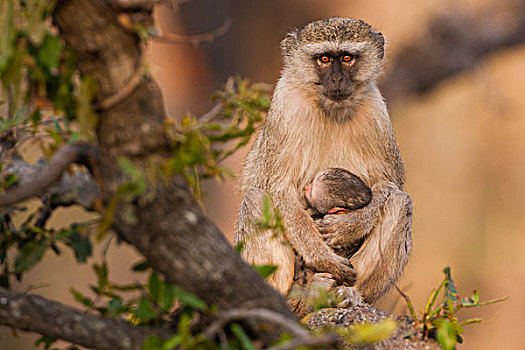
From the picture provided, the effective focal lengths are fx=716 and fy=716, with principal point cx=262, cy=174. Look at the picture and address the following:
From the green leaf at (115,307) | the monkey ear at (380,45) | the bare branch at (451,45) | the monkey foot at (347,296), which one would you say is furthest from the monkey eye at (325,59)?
the bare branch at (451,45)

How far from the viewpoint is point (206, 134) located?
1.71 meters

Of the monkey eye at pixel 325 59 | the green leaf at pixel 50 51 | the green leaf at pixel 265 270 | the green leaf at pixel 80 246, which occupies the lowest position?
the green leaf at pixel 80 246

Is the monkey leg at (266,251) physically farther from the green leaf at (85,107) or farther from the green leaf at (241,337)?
the green leaf at (85,107)

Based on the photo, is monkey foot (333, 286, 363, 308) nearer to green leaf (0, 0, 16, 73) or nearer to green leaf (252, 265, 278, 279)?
green leaf (252, 265, 278, 279)

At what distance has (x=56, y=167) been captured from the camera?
4.94ft

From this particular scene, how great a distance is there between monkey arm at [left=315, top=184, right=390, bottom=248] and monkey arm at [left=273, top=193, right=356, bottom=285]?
57 mm

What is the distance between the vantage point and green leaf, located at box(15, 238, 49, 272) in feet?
6.49

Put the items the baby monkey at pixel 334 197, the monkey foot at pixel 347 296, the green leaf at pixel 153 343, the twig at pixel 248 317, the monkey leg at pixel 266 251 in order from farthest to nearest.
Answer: the baby monkey at pixel 334 197 → the monkey leg at pixel 266 251 → the monkey foot at pixel 347 296 → the green leaf at pixel 153 343 → the twig at pixel 248 317

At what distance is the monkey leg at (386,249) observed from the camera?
132 inches

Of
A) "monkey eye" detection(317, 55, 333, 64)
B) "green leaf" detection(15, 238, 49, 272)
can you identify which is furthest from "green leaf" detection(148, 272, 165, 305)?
"monkey eye" detection(317, 55, 333, 64)

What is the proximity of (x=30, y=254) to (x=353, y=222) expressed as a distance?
177 centimetres

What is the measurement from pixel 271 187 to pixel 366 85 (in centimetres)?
70

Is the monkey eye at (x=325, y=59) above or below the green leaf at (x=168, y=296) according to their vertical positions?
above

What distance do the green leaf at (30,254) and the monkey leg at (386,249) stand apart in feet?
5.78
